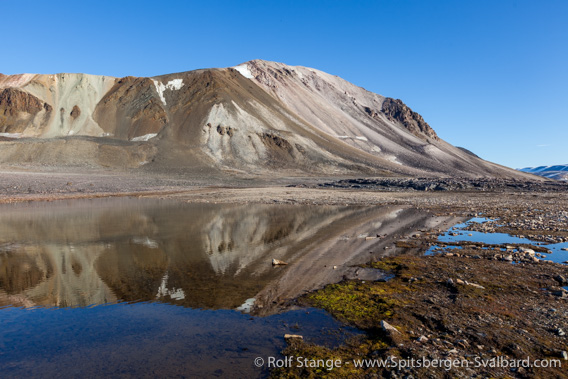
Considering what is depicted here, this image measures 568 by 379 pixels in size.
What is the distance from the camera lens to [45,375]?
5812 millimetres

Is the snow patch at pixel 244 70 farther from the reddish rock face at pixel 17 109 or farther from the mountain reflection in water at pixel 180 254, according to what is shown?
the mountain reflection in water at pixel 180 254

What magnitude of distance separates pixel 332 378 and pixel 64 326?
5.98 meters

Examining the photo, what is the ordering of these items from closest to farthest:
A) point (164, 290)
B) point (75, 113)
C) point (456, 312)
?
point (456, 312)
point (164, 290)
point (75, 113)

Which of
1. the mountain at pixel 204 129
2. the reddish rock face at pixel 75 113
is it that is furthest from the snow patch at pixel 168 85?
the reddish rock face at pixel 75 113

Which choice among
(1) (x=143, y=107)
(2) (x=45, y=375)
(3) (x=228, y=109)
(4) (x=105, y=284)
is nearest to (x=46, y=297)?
(4) (x=105, y=284)

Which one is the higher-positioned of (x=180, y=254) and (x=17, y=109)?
(x=17, y=109)

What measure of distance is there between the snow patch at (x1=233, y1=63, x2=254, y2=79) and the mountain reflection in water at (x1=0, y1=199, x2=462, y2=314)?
375 feet

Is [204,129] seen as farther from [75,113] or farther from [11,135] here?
[11,135]

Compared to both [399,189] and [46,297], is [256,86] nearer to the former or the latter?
[399,189]

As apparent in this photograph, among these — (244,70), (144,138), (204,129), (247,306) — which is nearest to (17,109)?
(144,138)

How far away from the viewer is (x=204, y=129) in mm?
95875

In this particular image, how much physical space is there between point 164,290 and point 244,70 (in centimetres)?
13601

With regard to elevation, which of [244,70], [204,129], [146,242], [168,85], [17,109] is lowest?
[146,242]

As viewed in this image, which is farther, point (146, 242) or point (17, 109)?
point (17, 109)
